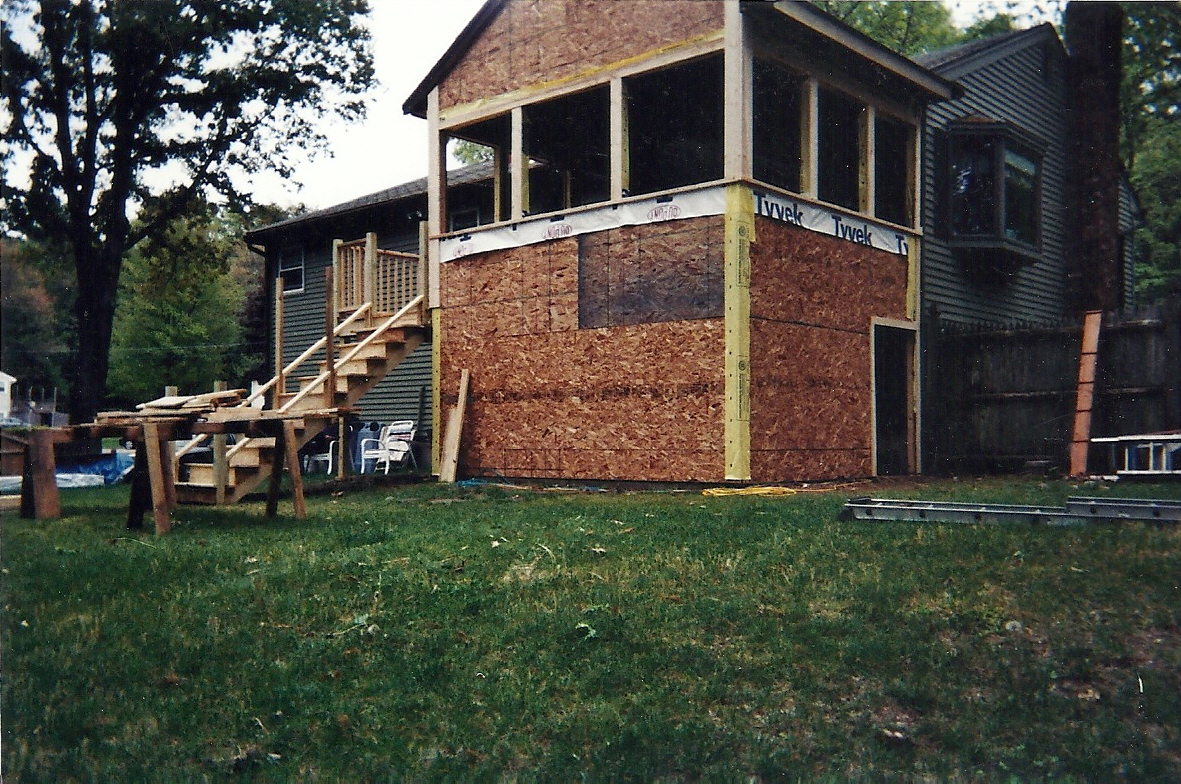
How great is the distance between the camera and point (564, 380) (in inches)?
479

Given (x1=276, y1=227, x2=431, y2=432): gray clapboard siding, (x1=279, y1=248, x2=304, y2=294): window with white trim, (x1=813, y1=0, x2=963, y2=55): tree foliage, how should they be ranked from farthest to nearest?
(x1=813, y1=0, x2=963, y2=55): tree foliage, (x1=276, y1=227, x2=431, y2=432): gray clapboard siding, (x1=279, y1=248, x2=304, y2=294): window with white trim

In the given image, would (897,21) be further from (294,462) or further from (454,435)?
(294,462)

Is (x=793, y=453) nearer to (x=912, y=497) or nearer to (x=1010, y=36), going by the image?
(x=912, y=497)

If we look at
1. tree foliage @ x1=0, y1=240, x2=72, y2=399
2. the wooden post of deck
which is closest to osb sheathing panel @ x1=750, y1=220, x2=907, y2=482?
the wooden post of deck

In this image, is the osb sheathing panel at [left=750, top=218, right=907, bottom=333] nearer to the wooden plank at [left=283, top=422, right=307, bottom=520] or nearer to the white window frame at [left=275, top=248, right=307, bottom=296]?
the wooden plank at [left=283, top=422, right=307, bottom=520]

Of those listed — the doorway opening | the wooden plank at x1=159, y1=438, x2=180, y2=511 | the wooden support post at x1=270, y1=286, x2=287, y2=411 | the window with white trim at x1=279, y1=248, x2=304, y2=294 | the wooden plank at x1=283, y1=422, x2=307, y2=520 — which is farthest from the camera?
the window with white trim at x1=279, y1=248, x2=304, y2=294

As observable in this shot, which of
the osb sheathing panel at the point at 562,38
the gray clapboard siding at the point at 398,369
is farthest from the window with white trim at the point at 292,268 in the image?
the osb sheathing panel at the point at 562,38

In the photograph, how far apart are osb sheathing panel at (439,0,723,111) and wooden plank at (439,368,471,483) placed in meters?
4.01

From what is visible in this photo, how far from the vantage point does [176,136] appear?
22.4 ft

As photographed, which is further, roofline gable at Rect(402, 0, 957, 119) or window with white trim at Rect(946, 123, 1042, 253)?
window with white trim at Rect(946, 123, 1042, 253)

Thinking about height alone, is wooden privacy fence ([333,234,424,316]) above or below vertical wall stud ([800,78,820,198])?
below

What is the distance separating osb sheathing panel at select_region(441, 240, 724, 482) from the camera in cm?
1099

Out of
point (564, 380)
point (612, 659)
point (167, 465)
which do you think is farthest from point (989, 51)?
point (612, 659)

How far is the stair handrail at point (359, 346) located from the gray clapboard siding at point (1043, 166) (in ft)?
24.5
